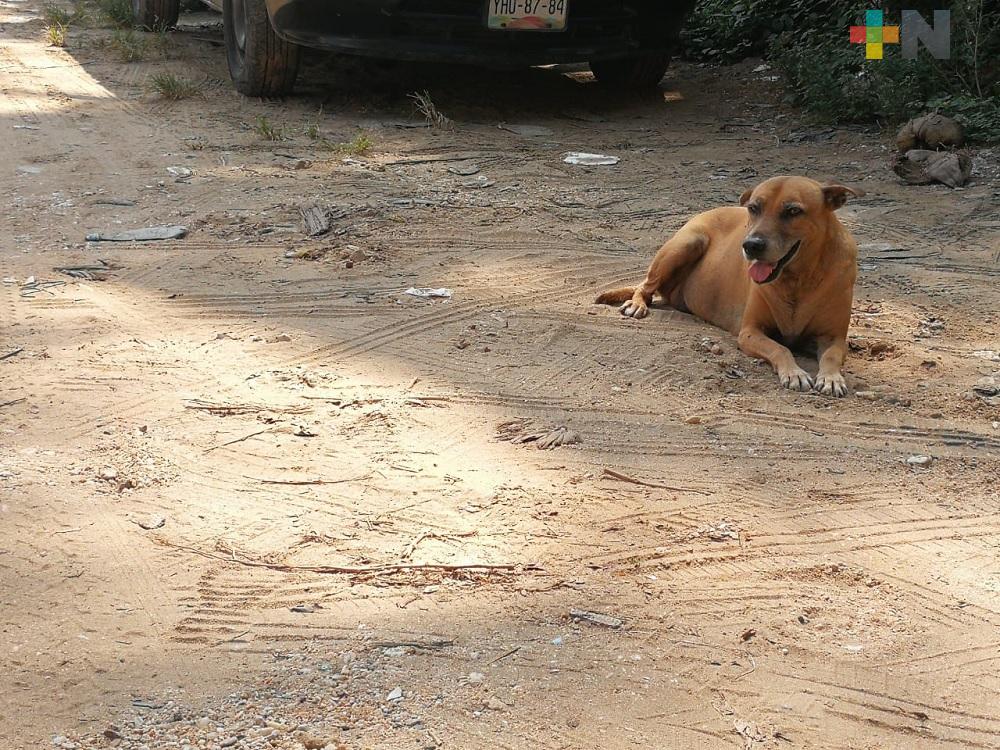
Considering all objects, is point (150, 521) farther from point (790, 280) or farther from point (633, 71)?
point (633, 71)

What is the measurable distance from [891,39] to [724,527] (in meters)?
6.54

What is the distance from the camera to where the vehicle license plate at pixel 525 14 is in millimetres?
7996

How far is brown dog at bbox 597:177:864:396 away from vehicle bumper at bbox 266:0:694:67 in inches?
131

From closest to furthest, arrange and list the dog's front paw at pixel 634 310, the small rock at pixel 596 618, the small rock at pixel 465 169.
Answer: the small rock at pixel 596 618 → the dog's front paw at pixel 634 310 → the small rock at pixel 465 169

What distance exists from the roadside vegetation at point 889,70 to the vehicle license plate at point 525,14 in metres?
2.20

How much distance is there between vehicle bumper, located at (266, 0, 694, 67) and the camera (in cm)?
803

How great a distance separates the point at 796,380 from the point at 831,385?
0.45ft

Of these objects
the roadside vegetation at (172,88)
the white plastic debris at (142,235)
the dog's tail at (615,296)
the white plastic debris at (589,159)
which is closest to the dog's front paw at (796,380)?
the dog's tail at (615,296)

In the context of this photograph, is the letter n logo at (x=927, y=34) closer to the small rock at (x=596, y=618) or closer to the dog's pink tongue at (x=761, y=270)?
the dog's pink tongue at (x=761, y=270)

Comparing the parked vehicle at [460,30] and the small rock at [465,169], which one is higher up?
the parked vehicle at [460,30]

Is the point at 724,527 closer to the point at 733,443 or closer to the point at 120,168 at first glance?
the point at 733,443

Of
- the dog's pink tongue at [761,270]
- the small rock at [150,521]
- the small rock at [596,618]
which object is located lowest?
the small rock at [150,521]

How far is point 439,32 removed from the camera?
8.14m

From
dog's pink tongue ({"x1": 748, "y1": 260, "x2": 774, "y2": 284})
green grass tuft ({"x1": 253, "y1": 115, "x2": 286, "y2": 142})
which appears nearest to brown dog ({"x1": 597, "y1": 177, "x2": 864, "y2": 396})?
dog's pink tongue ({"x1": 748, "y1": 260, "x2": 774, "y2": 284})
